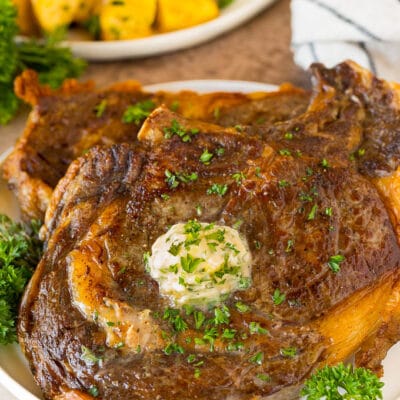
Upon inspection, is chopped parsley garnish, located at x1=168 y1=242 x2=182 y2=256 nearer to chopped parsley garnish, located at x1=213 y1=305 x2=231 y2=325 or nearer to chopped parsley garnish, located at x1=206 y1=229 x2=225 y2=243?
chopped parsley garnish, located at x1=206 y1=229 x2=225 y2=243

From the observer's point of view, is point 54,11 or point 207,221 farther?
point 54,11

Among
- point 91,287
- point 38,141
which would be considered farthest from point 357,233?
point 38,141

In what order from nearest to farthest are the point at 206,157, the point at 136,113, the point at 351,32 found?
the point at 206,157, the point at 136,113, the point at 351,32

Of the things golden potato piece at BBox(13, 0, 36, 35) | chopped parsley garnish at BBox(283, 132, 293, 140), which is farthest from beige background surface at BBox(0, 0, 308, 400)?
chopped parsley garnish at BBox(283, 132, 293, 140)

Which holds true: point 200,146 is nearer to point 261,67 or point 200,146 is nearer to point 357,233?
point 357,233

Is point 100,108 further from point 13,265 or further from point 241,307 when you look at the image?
point 241,307

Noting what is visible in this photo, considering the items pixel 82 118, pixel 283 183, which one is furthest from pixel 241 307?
pixel 82 118

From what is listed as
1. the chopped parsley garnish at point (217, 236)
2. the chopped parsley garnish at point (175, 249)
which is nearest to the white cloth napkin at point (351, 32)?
the chopped parsley garnish at point (217, 236)
